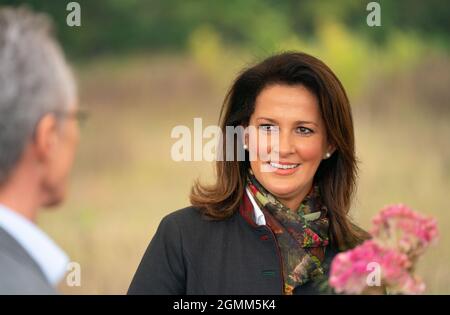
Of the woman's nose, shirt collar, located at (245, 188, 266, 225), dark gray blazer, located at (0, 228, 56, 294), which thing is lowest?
dark gray blazer, located at (0, 228, 56, 294)

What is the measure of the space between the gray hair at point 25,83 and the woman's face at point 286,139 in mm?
782

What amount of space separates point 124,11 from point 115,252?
7.47 ft

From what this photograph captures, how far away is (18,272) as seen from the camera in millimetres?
981

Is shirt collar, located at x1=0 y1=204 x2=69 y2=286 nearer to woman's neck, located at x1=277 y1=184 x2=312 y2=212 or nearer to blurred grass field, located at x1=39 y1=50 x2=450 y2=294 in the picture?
woman's neck, located at x1=277 y1=184 x2=312 y2=212

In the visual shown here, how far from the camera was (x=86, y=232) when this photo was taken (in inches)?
188

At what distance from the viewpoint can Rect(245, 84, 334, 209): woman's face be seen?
176cm

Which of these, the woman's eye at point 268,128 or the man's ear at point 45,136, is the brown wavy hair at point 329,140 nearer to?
the woman's eye at point 268,128

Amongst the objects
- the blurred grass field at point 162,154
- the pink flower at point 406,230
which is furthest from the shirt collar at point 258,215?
the blurred grass field at point 162,154

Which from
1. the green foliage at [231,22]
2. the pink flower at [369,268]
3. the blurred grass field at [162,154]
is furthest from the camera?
the green foliage at [231,22]

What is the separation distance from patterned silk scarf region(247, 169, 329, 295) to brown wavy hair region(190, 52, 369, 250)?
0.17 ft

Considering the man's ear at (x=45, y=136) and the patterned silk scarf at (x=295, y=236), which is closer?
the man's ear at (x=45, y=136)

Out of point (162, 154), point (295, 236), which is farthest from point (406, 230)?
point (162, 154)

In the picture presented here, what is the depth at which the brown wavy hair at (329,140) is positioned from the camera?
1807mm

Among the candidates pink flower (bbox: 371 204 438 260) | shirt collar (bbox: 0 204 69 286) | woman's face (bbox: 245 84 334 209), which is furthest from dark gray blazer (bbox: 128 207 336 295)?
shirt collar (bbox: 0 204 69 286)
